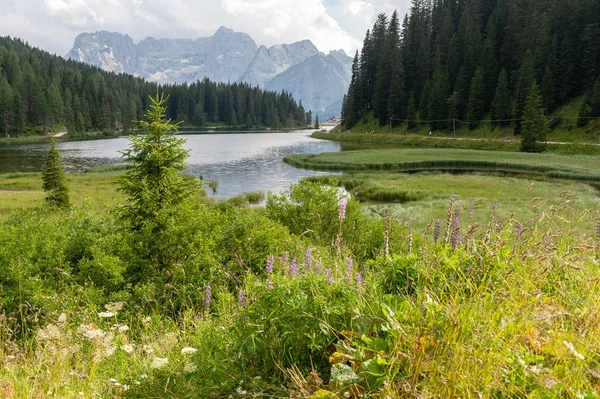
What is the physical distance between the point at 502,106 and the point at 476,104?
7324 mm

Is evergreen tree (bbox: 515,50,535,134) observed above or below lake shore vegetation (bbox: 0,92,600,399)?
above

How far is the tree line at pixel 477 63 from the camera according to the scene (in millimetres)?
79000

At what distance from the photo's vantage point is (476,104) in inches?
3536

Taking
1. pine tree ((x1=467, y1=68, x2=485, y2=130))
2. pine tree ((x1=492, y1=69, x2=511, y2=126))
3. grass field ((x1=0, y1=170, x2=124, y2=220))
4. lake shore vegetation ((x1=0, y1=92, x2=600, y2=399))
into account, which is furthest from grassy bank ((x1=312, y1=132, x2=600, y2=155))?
lake shore vegetation ((x1=0, y1=92, x2=600, y2=399))

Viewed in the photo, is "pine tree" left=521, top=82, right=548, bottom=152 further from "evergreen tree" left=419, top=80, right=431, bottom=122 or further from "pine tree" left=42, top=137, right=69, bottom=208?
"pine tree" left=42, top=137, right=69, bottom=208

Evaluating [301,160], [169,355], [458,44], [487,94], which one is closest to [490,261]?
[169,355]

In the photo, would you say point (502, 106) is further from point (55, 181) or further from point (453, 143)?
point (55, 181)

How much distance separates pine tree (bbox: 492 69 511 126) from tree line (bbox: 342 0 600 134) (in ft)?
0.63

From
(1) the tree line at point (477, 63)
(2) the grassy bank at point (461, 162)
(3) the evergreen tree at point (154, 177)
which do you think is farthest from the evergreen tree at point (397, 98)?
(3) the evergreen tree at point (154, 177)

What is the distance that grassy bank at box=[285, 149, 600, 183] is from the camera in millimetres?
42188

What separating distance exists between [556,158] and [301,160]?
3463 centimetres

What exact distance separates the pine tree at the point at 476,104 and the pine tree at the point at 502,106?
4.94m

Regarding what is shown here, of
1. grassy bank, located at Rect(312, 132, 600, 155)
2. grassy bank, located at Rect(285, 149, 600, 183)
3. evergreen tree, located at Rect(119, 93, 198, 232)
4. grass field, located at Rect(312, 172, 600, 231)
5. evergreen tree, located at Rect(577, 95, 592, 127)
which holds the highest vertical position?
evergreen tree, located at Rect(577, 95, 592, 127)

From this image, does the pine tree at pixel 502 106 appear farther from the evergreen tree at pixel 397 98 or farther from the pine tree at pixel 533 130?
the evergreen tree at pixel 397 98
